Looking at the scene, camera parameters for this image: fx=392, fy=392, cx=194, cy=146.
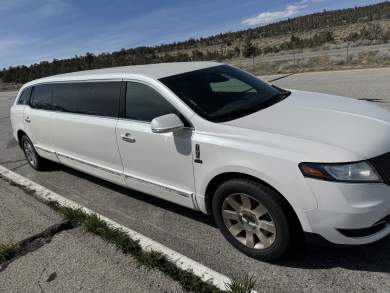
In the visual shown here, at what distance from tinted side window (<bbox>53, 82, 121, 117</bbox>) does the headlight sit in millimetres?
2400

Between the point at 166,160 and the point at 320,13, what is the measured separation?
11162cm

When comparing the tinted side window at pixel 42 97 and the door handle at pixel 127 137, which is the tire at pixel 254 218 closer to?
the door handle at pixel 127 137

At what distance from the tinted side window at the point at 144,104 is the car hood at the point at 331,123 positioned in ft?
2.48

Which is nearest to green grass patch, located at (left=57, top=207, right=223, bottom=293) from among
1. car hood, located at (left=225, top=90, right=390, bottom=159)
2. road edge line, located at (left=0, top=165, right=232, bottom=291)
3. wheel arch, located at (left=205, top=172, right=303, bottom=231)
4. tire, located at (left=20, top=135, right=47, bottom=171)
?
road edge line, located at (left=0, top=165, right=232, bottom=291)

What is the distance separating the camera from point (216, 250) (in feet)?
11.6

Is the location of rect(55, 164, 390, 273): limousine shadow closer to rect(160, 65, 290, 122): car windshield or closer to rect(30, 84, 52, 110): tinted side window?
rect(160, 65, 290, 122): car windshield

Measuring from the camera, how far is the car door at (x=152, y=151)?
11.9ft

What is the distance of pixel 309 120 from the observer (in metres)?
3.35

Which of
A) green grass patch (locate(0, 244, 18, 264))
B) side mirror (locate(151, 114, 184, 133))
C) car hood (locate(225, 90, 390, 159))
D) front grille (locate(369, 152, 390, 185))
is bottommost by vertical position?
green grass patch (locate(0, 244, 18, 264))

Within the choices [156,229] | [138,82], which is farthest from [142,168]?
[138,82]

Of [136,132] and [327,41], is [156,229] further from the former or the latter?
[327,41]

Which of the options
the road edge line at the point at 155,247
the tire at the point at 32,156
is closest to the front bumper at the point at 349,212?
the road edge line at the point at 155,247

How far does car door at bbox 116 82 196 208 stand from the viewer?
3621 millimetres

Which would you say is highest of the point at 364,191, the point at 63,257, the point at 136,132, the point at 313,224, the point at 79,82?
the point at 79,82
